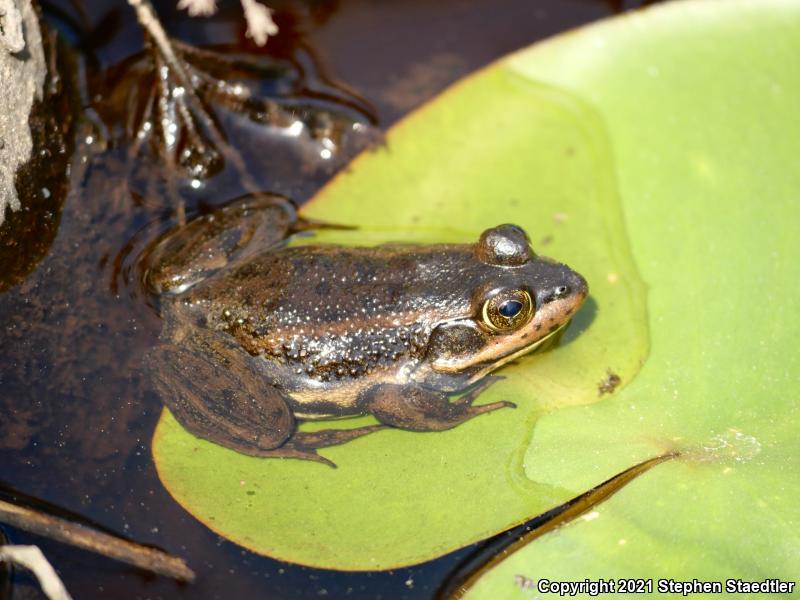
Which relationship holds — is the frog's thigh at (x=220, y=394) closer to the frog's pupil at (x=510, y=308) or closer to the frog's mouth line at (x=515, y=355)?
the frog's mouth line at (x=515, y=355)

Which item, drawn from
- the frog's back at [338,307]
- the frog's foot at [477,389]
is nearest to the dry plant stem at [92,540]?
the frog's back at [338,307]

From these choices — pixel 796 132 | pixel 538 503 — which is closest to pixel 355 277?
pixel 538 503

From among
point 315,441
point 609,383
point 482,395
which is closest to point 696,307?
point 609,383

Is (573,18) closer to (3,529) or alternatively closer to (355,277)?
(355,277)

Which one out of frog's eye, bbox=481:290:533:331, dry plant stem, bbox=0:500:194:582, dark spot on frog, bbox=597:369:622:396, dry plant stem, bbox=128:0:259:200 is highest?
dry plant stem, bbox=128:0:259:200

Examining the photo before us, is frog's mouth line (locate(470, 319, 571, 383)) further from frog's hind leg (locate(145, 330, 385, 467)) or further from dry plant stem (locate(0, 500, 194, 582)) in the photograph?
dry plant stem (locate(0, 500, 194, 582))

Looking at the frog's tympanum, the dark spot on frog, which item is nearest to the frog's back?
the frog's tympanum
